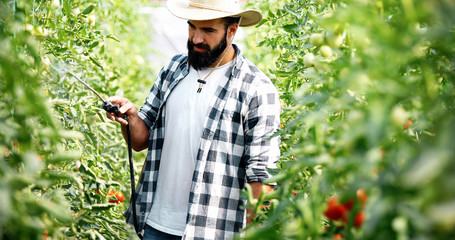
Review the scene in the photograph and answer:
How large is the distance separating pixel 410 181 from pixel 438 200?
0.05 metres

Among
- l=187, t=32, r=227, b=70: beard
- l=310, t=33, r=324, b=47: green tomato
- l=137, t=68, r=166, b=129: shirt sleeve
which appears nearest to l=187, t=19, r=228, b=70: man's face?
l=187, t=32, r=227, b=70: beard

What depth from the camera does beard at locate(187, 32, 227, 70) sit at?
1923 millimetres

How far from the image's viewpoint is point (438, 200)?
0.57 meters

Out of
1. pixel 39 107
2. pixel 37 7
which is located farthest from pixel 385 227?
pixel 37 7

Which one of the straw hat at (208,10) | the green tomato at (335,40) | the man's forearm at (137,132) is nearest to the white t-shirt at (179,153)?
the man's forearm at (137,132)

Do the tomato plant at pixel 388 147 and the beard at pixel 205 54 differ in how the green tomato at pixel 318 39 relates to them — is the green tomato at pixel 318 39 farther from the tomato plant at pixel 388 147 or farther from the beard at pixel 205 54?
the beard at pixel 205 54

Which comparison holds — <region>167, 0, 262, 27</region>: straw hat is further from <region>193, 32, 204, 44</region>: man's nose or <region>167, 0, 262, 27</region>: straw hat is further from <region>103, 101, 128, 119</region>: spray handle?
<region>103, 101, 128, 119</region>: spray handle

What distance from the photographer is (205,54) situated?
6.32 ft

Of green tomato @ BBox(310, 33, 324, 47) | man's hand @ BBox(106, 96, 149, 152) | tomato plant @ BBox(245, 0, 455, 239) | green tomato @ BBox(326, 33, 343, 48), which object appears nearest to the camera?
tomato plant @ BBox(245, 0, 455, 239)

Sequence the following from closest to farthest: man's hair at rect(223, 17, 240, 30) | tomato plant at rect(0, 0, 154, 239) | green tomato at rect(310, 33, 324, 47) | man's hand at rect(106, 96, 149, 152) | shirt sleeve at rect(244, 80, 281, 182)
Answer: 1. tomato plant at rect(0, 0, 154, 239)
2. green tomato at rect(310, 33, 324, 47)
3. shirt sleeve at rect(244, 80, 281, 182)
4. man's hand at rect(106, 96, 149, 152)
5. man's hair at rect(223, 17, 240, 30)

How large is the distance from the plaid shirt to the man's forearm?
24 cm

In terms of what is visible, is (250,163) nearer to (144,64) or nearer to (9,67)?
(9,67)

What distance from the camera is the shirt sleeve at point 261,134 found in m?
1.76

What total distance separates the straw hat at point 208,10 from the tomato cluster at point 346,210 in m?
1.18
